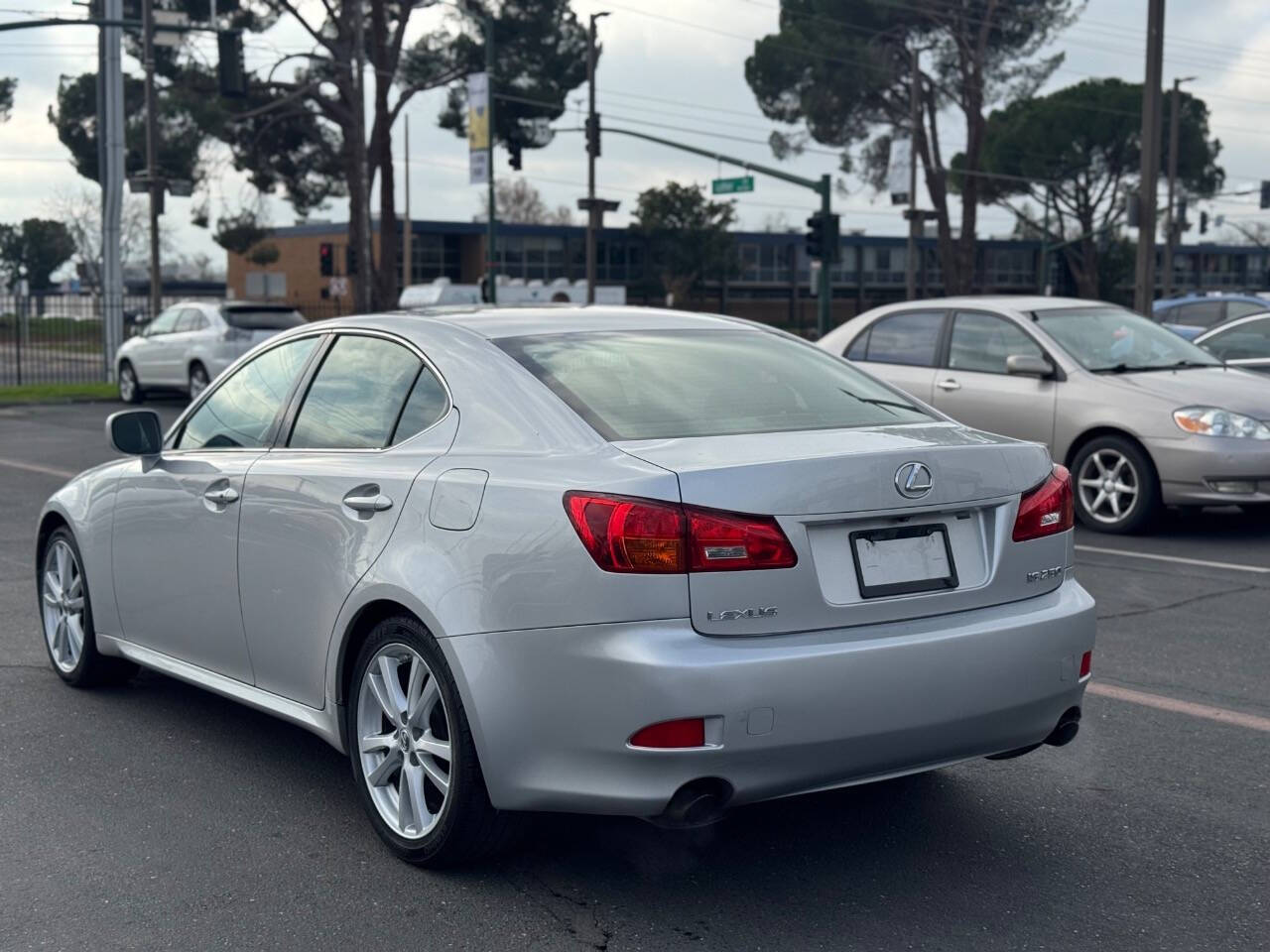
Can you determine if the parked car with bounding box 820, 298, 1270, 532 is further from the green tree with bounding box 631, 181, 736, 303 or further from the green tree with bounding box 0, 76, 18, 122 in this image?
the green tree with bounding box 631, 181, 736, 303

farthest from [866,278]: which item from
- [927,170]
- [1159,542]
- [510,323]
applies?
[510,323]

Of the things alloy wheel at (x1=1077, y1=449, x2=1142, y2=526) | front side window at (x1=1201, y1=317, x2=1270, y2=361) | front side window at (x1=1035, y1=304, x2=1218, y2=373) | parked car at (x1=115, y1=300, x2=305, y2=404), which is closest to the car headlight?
alloy wheel at (x1=1077, y1=449, x2=1142, y2=526)

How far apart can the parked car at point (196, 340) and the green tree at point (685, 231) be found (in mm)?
51874

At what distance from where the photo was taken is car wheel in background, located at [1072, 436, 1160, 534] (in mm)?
10281

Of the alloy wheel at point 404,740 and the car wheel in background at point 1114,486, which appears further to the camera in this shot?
the car wheel in background at point 1114,486

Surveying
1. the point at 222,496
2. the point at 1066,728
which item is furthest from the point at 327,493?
the point at 1066,728

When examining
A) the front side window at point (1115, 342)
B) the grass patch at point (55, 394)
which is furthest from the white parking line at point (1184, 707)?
the grass patch at point (55, 394)

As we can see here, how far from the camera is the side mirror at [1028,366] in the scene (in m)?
10.8

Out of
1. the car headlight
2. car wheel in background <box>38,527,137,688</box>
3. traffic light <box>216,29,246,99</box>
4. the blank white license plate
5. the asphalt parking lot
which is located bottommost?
the asphalt parking lot

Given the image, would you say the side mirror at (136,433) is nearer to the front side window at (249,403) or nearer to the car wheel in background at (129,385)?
the front side window at (249,403)

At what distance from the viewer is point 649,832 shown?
14.5 feet

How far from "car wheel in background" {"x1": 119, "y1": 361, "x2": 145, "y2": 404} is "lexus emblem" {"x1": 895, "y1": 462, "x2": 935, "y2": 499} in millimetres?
23664

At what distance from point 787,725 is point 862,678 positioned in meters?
0.22

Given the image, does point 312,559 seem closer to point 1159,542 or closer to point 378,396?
point 378,396
